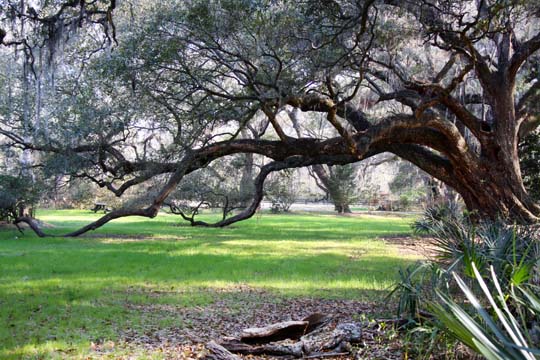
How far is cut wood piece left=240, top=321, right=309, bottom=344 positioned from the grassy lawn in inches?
59.2

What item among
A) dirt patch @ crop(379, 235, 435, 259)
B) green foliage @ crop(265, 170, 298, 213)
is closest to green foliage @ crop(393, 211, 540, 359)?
dirt patch @ crop(379, 235, 435, 259)

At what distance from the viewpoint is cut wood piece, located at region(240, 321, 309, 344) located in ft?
17.4

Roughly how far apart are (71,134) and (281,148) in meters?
5.94

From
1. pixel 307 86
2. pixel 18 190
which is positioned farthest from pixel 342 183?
pixel 307 86

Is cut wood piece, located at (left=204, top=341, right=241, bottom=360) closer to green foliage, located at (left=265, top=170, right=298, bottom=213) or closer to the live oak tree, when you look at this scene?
the live oak tree

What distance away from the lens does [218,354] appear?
4.84 metres

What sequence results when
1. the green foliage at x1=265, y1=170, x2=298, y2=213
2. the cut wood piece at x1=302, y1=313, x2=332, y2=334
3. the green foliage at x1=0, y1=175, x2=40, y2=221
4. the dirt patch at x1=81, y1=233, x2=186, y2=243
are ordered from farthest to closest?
the green foliage at x1=265, y1=170, x2=298, y2=213, the dirt patch at x1=81, y1=233, x2=186, y2=243, the green foliage at x1=0, y1=175, x2=40, y2=221, the cut wood piece at x1=302, y1=313, x2=332, y2=334

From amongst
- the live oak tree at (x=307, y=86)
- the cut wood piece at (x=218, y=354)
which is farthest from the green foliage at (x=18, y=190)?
the cut wood piece at (x=218, y=354)

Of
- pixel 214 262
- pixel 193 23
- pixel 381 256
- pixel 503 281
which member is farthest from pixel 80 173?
pixel 503 281

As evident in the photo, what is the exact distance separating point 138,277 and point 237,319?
428 centimetres

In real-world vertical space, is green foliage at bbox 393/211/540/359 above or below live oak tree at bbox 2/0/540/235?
below

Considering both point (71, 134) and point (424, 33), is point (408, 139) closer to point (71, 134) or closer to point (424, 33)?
point (424, 33)

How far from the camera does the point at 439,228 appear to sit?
6289 mm

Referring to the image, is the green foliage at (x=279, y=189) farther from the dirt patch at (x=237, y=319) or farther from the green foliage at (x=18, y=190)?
the dirt patch at (x=237, y=319)
